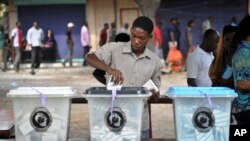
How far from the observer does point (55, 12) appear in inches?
800

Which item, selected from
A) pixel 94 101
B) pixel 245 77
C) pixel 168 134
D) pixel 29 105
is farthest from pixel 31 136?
pixel 168 134

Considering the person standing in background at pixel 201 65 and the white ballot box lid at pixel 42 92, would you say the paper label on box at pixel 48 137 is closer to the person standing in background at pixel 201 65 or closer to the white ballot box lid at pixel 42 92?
the white ballot box lid at pixel 42 92

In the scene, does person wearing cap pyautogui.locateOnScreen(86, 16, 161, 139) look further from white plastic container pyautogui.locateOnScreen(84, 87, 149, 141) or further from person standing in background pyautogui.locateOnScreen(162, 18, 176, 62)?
person standing in background pyautogui.locateOnScreen(162, 18, 176, 62)

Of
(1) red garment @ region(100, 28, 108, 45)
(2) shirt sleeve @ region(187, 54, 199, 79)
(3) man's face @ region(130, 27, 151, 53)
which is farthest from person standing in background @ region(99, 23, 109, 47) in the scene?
(3) man's face @ region(130, 27, 151, 53)

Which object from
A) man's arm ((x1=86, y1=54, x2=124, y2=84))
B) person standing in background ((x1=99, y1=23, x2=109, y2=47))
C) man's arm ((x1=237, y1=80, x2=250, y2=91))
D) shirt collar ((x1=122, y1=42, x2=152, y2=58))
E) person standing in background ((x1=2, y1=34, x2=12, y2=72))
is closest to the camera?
man's arm ((x1=86, y1=54, x2=124, y2=84))

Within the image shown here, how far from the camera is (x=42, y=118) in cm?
259

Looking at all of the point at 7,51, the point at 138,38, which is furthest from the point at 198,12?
the point at 138,38

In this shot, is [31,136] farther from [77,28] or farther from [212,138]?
[77,28]

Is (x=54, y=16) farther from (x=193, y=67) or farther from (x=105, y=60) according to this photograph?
(x=105, y=60)

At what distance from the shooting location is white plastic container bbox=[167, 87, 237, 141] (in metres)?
2.52

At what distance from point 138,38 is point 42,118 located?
89 centimetres

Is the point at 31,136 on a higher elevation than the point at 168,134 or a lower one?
higher

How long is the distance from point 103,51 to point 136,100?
3.04ft

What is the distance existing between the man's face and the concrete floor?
8.00ft
